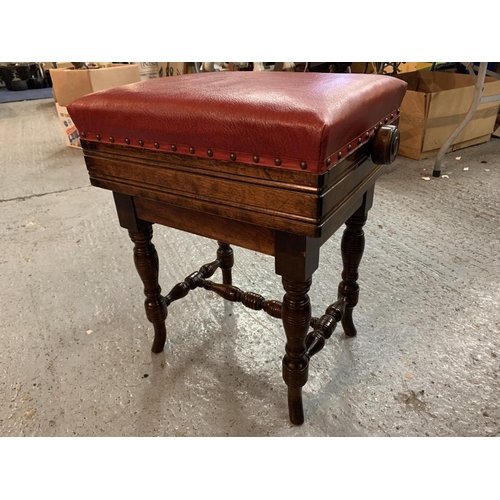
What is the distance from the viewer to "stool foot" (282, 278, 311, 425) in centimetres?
74

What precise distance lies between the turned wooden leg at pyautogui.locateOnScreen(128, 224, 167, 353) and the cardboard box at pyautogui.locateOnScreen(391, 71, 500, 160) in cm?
180

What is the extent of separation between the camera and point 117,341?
116 cm

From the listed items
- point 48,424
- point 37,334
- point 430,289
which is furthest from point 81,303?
point 430,289

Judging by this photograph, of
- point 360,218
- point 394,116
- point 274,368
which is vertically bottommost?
point 274,368

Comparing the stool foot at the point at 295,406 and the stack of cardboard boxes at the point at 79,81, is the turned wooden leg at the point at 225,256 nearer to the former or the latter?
the stool foot at the point at 295,406

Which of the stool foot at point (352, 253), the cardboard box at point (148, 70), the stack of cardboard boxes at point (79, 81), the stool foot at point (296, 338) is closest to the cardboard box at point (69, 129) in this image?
the stack of cardboard boxes at point (79, 81)

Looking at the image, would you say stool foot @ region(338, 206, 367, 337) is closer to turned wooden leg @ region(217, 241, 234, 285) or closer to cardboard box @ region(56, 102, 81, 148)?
turned wooden leg @ region(217, 241, 234, 285)

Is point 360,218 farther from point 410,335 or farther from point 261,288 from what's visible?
point 261,288

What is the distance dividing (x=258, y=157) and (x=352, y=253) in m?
0.47

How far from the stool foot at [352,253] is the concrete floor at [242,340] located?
0.48 feet

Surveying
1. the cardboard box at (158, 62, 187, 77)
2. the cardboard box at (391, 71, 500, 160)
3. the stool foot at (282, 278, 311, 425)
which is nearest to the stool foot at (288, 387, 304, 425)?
the stool foot at (282, 278, 311, 425)

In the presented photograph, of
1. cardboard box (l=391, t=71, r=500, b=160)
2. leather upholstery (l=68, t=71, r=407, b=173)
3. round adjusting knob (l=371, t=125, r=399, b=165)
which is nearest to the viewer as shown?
leather upholstery (l=68, t=71, r=407, b=173)

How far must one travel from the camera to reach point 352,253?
3.30 feet

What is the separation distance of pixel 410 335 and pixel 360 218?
15.4 inches
